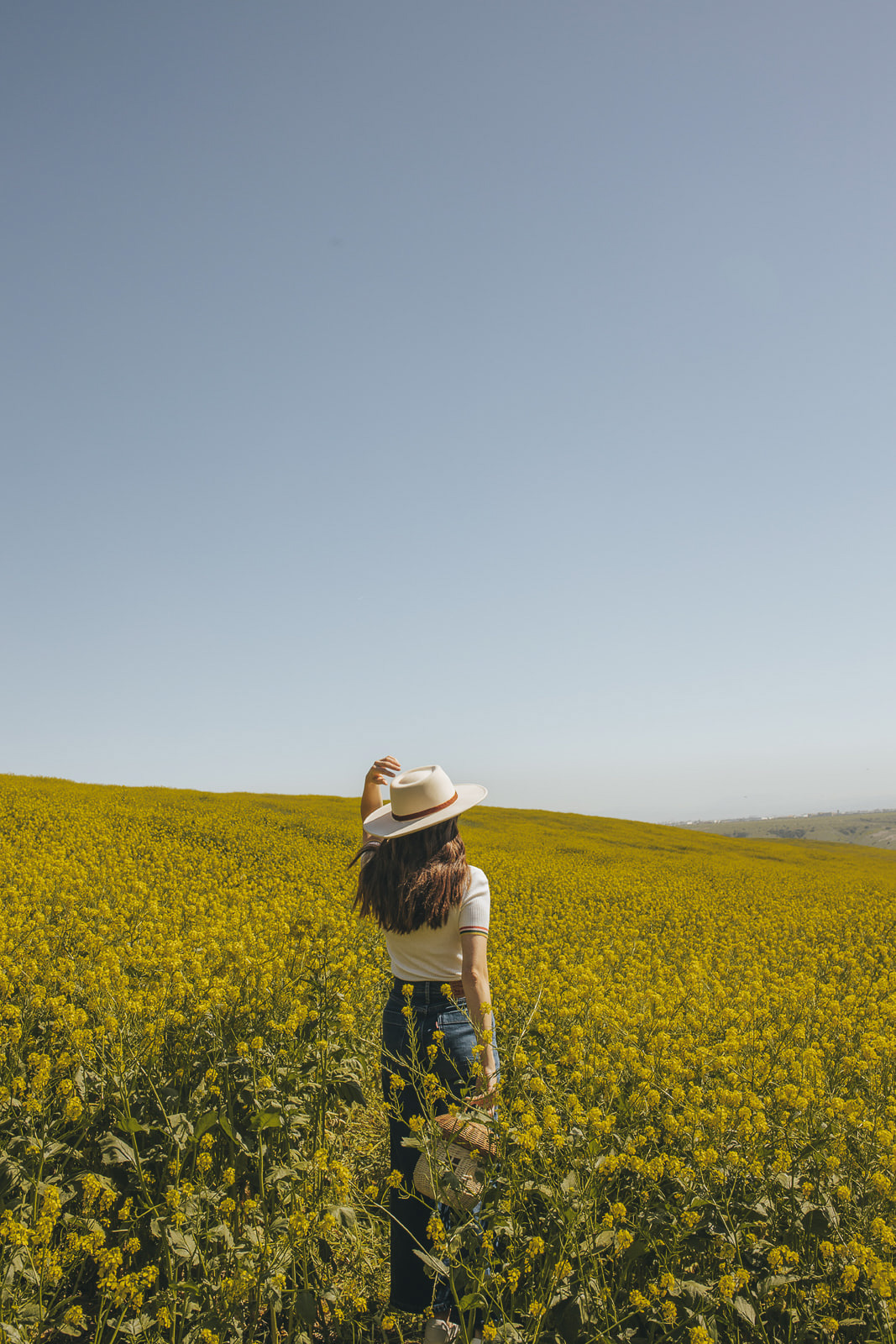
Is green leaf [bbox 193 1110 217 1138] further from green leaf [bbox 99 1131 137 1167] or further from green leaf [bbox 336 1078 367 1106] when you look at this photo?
green leaf [bbox 336 1078 367 1106]

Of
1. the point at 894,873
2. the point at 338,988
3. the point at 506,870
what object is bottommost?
the point at 894,873

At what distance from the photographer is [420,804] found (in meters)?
3.06

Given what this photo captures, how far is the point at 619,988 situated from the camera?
554cm

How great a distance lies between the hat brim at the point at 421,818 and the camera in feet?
9.64

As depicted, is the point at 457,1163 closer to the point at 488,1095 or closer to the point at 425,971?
the point at 488,1095

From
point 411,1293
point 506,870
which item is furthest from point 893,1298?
point 506,870

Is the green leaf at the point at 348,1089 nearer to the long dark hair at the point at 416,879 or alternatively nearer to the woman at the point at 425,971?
the woman at the point at 425,971

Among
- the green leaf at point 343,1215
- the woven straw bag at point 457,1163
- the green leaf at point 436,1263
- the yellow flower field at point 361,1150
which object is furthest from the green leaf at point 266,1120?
the green leaf at point 436,1263

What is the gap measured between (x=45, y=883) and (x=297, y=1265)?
5.03 meters

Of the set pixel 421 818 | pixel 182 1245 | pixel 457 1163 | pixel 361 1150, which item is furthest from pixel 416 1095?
pixel 361 1150

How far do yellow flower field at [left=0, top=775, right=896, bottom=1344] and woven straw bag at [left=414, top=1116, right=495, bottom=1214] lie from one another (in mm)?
87

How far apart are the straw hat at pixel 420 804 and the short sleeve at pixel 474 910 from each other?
1.05 feet

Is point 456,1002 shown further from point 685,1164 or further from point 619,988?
point 619,988

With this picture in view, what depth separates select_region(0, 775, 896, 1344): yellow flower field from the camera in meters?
2.49
